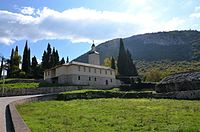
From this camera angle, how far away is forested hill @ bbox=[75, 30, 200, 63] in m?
138

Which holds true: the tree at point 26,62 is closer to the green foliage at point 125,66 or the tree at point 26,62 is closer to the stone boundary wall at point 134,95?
the green foliage at point 125,66

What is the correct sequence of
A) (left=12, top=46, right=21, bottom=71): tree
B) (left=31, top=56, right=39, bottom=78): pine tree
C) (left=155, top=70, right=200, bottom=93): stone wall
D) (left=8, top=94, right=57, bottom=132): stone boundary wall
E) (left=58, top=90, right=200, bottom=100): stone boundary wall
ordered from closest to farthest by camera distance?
1. (left=8, top=94, right=57, bottom=132): stone boundary wall
2. (left=58, top=90, right=200, bottom=100): stone boundary wall
3. (left=155, top=70, right=200, bottom=93): stone wall
4. (left=31, top=56, right=39, bottom=78): pine tree
5. (left=12, top=46, right=21, bottom=71): tree

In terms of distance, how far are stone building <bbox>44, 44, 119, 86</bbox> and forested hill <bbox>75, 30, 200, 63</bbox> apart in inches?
2626

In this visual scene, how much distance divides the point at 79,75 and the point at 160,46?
10742 centimetres

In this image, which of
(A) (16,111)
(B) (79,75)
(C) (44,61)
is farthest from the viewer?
(C) (44,61)

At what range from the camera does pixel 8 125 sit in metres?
12.6

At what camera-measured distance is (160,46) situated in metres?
161

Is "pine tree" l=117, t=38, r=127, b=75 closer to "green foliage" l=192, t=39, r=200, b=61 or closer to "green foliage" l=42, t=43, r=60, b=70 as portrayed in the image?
"green foliage" l=42, t=43, r=60, b=70

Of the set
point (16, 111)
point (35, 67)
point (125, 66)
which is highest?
point (35, 67)

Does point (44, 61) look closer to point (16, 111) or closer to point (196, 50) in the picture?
point (16, 111)

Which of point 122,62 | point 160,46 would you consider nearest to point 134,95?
point 122,62

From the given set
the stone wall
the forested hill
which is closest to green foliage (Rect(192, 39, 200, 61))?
the forested hill

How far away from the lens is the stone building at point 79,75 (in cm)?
6078

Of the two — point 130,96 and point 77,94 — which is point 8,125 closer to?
point 77,94
